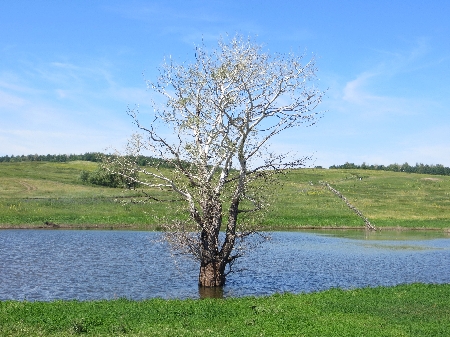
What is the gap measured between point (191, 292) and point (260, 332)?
11101mm

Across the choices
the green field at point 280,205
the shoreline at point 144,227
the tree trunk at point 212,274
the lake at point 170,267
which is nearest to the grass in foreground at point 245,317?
the lake at point 170,267

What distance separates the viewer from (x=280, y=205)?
3553 inches

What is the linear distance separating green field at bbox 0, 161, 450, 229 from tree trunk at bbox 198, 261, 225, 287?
481cm

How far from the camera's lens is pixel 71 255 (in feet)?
133

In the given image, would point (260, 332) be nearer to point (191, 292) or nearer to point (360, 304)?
point (360, 304)

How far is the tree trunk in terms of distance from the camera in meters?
29.2

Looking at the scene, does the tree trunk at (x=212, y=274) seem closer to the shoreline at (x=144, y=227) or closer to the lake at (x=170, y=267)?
the lake at (x=170, y=267)

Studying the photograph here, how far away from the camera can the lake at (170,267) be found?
2838 centimetres

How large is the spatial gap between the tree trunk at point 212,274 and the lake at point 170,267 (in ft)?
2.20

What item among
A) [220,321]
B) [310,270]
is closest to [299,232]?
[310,270]

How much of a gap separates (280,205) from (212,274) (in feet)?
203

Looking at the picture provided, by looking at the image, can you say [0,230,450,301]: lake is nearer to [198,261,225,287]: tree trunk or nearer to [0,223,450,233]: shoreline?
[198,261,225,287]: tree trunk

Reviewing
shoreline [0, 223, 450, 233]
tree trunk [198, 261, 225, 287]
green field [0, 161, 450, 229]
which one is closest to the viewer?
tree trunk [198, 261, 225, 287]

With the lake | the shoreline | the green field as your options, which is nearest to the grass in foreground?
the lake
